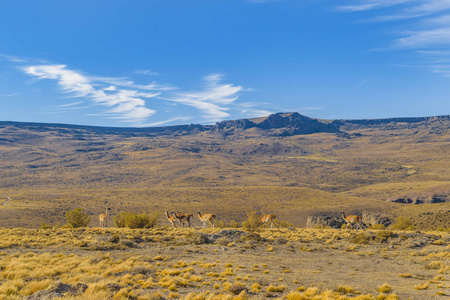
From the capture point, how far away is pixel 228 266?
1731 cm

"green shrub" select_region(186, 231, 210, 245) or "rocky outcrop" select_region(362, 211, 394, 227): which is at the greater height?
"green shrub" select_region(186, 231, 210, 245)

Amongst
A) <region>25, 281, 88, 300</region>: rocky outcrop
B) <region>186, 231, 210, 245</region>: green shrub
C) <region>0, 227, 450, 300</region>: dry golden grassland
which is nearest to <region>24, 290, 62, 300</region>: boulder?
<region>25, 281, 88, 300</region>: rocky outcrop

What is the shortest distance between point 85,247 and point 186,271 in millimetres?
10747

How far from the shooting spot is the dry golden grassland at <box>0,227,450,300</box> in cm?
1233

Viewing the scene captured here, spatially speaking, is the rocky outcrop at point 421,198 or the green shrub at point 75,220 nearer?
the green shrub at point 75,220

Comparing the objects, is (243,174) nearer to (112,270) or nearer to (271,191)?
(271,191)

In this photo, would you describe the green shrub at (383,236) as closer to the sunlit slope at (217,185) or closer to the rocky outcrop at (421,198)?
the sunlit slope at (217,185)

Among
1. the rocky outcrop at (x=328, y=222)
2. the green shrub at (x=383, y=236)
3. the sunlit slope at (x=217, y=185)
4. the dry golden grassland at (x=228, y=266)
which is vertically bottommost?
the sunlit slope at (x=217, y=185)

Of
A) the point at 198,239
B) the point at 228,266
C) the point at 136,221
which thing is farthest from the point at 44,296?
the point at 136,221

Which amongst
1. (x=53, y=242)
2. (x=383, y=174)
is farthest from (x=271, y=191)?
(x=53, y=242)

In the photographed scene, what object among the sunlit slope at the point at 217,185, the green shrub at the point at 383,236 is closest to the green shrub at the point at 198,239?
the green shrub at the point at 383,236

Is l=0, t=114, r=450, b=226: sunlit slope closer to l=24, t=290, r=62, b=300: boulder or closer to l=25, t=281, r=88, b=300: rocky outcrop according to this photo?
l=25, t=281, r=88, b=300: rocky outcrop

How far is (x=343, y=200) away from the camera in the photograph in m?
93.4

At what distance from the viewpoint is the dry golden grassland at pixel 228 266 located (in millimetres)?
12328
